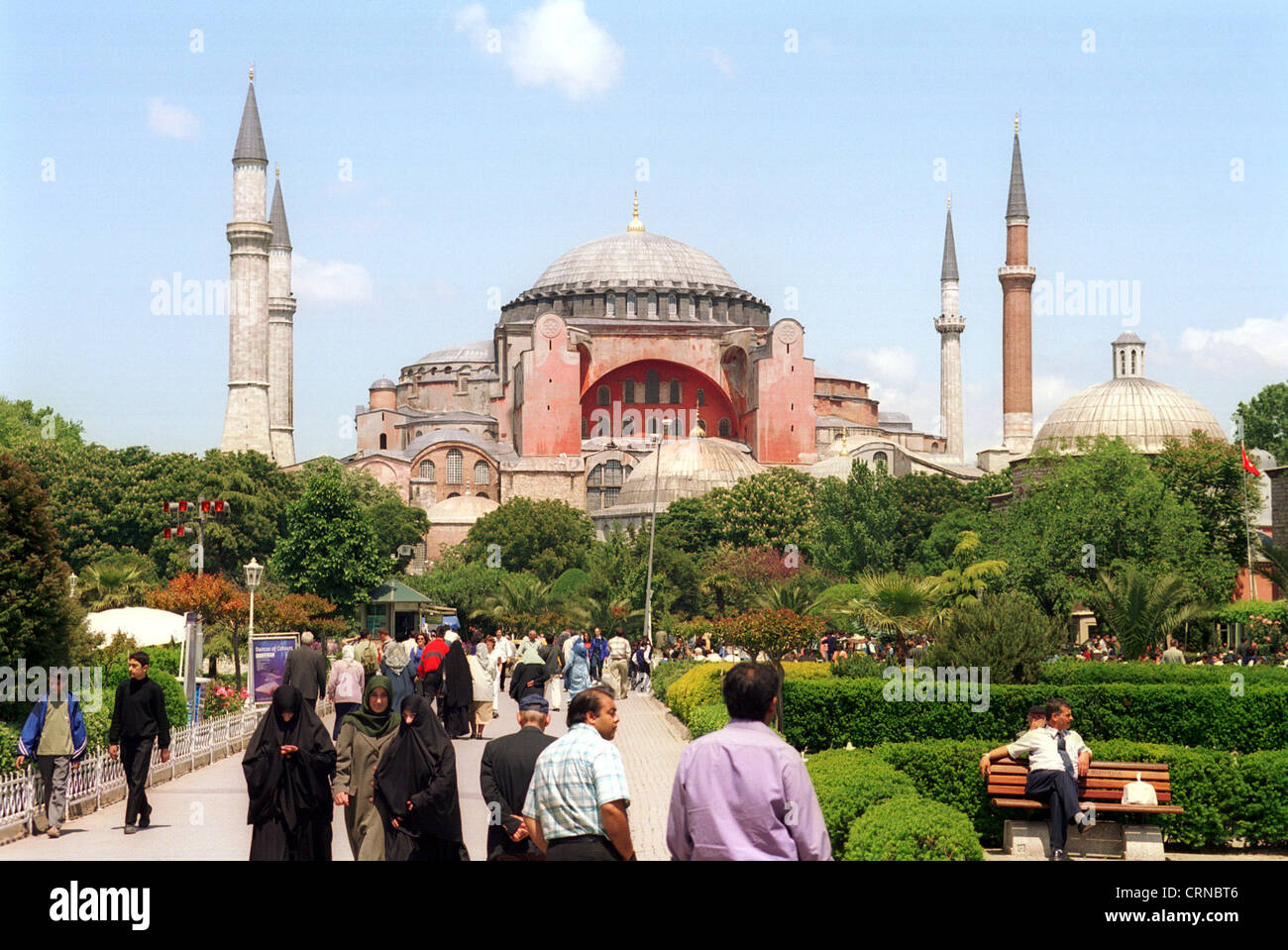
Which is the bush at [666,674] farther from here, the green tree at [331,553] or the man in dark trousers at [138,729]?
the man in dark trousers at [138,729]

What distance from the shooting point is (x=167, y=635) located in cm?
1959

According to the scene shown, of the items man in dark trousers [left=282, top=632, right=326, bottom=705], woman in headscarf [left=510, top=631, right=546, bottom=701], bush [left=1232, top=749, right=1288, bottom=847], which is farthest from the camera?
man in dark trousers [left=282, top=632, right=326, bottom=705]

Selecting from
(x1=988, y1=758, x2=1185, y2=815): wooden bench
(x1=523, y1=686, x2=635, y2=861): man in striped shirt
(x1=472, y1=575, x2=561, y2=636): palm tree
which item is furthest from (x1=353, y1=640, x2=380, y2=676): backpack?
(x1=472, y1=575, x2=561, y2=636): palm tree

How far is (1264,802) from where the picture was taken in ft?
31.6

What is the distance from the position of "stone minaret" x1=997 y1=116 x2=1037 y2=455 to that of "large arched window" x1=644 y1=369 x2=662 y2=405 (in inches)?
705

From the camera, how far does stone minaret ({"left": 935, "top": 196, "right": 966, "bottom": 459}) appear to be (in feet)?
219

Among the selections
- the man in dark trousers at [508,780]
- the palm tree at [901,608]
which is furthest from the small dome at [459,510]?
the man in dark trousers at [508,780]

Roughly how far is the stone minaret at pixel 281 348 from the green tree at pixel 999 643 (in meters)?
46.3

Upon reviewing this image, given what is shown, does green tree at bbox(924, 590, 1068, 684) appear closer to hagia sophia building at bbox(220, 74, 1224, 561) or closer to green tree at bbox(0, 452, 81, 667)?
green tree at bbox(0, 452, 81, 667)

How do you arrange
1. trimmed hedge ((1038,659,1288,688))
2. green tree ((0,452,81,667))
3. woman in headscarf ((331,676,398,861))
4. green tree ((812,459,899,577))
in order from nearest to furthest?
woman in headscarf ((331,676,398,861))
green tree ((0,452,81,667))
trimmed hedge ((1038,659,1288,688))
green tree ((812,459,899,577))

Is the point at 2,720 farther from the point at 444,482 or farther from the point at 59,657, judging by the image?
the point at 444,482

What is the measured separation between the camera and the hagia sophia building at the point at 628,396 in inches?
1932

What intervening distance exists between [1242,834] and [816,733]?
4.29 meters

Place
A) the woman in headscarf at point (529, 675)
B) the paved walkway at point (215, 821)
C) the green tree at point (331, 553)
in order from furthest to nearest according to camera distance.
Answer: the green tree at point (331, 553)
the woman in headscarf at point (529, 675)
the paved walkway at point (215, 821)
